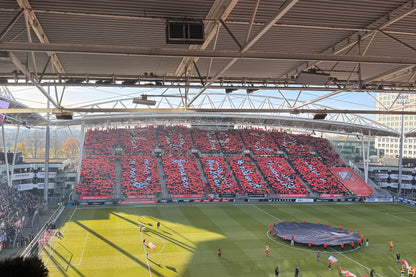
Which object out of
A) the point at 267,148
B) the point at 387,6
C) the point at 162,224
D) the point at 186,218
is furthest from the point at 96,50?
the point at 267,148

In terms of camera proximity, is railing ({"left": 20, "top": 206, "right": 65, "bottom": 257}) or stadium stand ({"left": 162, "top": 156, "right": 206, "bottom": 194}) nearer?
railing ({"left": 20, "top": 206, "right": 65, "bottom": 257})

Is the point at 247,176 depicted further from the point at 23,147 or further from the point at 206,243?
the point at 23,147

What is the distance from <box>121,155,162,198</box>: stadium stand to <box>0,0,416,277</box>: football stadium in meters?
0.26

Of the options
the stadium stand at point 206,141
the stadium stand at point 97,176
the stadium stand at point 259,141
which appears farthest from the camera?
the stadium stand at point 259,141

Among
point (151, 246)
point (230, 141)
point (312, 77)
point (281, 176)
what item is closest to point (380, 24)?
point (312, 77)

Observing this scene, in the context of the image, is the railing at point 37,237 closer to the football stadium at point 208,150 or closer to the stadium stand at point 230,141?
the football stadium at point 208,150

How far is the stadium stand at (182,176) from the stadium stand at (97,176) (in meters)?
7.18

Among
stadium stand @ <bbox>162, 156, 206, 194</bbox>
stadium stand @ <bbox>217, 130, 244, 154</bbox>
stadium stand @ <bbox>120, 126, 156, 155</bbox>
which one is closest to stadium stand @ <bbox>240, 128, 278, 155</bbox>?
stadium stand @ <bbox>217, 130, 244, 154</bbox>

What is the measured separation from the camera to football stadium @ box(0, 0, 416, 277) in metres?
9.09

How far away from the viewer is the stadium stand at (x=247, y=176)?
43.9m

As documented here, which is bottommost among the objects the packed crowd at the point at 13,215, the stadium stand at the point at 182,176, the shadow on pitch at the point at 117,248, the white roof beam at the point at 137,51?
the shadow on pitch at the point at 117,248

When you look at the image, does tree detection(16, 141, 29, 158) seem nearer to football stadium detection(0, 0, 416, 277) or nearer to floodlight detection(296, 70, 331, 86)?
football stadium detection(0, 0, 416, 277)

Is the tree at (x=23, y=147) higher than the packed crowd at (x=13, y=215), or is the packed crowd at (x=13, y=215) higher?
the tree at (x=23, y=147)

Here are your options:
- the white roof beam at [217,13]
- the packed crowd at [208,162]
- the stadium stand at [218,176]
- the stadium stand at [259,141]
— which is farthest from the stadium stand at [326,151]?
the white roof beam at [217,13]
